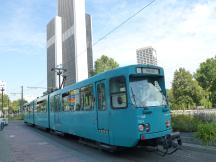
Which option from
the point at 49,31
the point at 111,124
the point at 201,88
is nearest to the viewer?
the point at 111,124

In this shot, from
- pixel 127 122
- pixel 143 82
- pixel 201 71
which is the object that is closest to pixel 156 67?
pixel 143 82

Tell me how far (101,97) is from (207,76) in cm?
6057

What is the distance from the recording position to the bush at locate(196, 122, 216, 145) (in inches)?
433

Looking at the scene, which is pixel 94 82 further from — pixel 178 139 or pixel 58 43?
pixel 58 43

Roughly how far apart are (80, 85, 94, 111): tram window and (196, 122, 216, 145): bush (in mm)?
4404

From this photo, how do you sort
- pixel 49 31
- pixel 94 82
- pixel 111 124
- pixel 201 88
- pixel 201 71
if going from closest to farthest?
pixel 111 124 < pixel 94 82 < pixel 201 88 < pixel 201 71 < pixel 49 31

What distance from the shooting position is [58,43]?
72.7 m

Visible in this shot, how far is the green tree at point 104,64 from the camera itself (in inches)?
2313

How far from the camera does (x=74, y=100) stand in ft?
49.9

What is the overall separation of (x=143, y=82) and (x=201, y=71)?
61.4 metres

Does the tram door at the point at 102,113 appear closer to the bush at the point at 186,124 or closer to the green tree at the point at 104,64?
the bush at the point at 186,124

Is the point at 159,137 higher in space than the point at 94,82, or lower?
lower

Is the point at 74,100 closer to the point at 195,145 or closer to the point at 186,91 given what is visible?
the point at 195,145

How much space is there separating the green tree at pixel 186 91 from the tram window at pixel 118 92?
52584 millimetres
